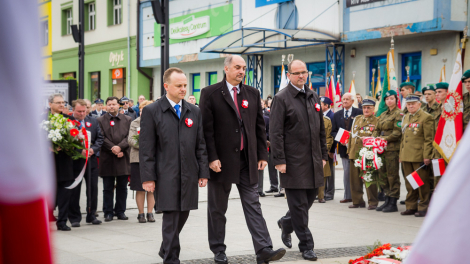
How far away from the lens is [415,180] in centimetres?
973

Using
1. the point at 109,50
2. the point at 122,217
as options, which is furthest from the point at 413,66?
the point at 109,50

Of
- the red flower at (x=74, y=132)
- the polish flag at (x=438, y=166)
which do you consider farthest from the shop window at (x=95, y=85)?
the polish flag at (x=438, y=166)

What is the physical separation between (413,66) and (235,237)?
14.1 m

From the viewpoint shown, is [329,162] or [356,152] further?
[329,162]

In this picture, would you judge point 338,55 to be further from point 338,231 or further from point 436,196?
point 436,196

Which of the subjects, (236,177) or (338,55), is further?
(338,55)

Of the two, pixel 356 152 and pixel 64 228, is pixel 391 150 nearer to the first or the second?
Answer: pixel 356 152

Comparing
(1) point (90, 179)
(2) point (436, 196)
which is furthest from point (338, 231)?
(2) point (436, 196)

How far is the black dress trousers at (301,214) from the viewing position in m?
6.43

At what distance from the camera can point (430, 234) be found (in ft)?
2.96

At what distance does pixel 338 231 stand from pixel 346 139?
294 cm

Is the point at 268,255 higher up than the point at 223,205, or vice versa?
the point at 223,205

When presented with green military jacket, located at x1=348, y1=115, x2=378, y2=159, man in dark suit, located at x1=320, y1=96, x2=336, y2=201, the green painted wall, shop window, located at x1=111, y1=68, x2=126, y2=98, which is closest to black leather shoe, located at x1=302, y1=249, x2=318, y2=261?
green military jacket, located at x1=348, y1=115, x2=378, y2=159

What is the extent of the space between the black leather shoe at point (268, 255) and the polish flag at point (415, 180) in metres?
4.51
